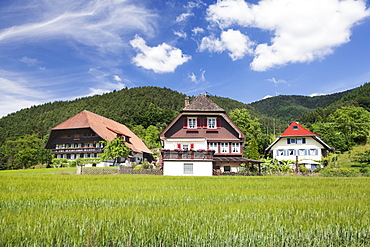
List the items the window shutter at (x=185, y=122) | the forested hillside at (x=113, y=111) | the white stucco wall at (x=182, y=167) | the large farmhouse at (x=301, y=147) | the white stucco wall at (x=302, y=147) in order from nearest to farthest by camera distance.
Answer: the white stucco wall at (x=182, y=167), the window shutter at (x=185, y=122), the large farmhouse at (x=301, y=147), the white stucco wall at (x=302, y=147), the forested hillside at (x=113, y=111)

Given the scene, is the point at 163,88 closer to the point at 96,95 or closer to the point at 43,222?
the point at 96,95

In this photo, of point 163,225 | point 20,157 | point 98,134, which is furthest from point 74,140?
point 163,225

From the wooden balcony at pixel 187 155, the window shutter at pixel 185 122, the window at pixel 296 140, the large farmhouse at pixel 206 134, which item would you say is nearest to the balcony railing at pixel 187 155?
the wooden balcony at pixel 187 155

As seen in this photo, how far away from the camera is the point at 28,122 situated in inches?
5276

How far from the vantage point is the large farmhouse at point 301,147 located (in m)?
54.8

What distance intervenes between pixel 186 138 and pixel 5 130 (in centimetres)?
11741

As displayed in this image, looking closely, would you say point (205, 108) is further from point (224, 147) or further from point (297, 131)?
point (297, 131)

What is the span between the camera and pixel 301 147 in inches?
2201

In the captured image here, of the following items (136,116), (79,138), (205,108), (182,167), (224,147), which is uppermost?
(136,116)

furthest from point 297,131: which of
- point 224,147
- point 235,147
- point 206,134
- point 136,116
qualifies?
point 136,116

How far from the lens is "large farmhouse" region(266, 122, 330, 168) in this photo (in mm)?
54812

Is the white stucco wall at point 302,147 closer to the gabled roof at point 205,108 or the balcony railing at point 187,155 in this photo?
the gabled roof at point 205,108

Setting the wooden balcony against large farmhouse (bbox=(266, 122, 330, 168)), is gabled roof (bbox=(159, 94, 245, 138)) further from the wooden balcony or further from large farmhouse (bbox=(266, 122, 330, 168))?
large farmhouse (bbox=(266, 122, 330, 168))

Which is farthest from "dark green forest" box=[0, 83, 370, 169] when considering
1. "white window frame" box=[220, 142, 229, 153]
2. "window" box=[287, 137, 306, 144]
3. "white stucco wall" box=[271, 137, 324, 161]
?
"white window frame" box=[220, 142, 229, 153]
